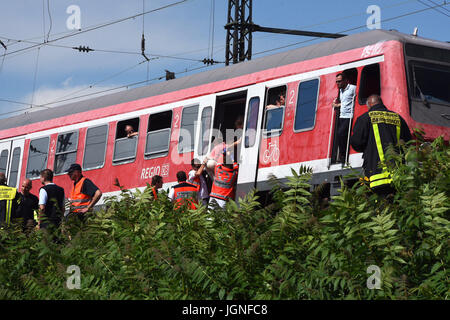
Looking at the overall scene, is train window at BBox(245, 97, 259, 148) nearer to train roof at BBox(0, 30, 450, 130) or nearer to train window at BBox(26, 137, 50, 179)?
train roof at BBox(0, 30, 450, 130)

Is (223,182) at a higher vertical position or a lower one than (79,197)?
higher

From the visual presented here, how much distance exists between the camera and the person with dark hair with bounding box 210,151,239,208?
12336 millimetres

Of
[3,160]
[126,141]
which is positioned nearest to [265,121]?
[126,141]

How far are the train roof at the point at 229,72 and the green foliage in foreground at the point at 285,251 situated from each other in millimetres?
5825

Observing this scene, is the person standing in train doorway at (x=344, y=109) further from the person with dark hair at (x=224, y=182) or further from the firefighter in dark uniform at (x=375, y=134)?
the firefighter in dark uniform at (x=375, y=134)

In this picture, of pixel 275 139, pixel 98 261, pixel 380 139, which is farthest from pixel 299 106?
pixel 98 261

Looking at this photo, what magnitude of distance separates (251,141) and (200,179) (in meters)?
1.16

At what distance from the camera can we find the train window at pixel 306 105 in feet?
41.5

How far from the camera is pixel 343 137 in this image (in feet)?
39.2

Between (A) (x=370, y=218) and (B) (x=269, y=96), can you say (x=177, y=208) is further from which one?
(B) (x=269, y=96)

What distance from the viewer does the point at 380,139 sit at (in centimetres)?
869

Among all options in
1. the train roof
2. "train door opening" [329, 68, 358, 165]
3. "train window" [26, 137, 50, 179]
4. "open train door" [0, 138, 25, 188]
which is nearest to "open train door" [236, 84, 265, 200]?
the train roof

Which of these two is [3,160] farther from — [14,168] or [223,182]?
[223,182]

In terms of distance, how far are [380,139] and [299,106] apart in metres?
4.30
